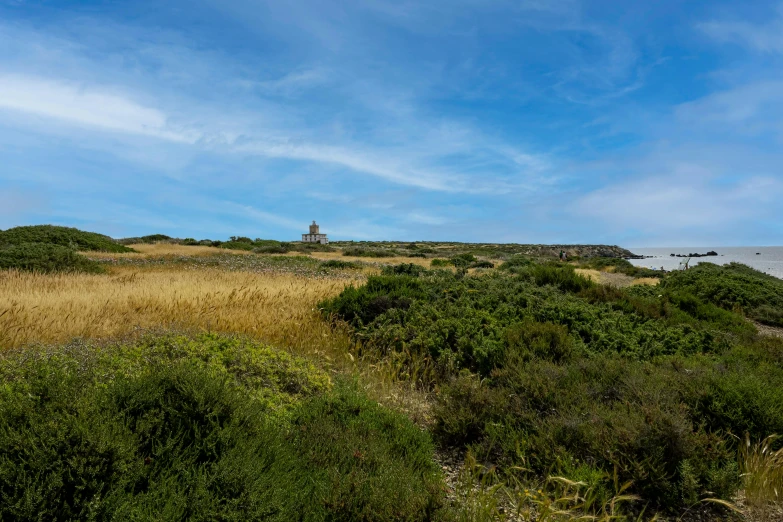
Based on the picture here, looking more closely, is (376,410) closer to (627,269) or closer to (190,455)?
(190,455)

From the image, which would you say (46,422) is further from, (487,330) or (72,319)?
(487,330)

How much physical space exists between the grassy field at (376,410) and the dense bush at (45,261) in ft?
27.2

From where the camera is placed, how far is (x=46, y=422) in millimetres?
2438

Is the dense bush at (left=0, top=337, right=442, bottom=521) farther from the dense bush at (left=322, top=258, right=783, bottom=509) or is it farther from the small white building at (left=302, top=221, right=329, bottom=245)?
the small white building at (left=302, top=221, right=329, bottom=245)

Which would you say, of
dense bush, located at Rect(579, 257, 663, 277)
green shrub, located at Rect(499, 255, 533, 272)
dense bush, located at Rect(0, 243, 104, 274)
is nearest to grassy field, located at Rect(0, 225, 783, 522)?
dense bush, located at Rect(0, 243, 104, 274)

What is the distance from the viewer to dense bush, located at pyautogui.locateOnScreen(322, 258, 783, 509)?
3910 mm

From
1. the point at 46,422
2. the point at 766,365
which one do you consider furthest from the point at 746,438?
the point at 46,422

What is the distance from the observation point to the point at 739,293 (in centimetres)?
1598

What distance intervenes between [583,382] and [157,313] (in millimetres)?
6638

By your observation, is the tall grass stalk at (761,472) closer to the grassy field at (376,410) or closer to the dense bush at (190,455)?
the grassy field at (376,410)

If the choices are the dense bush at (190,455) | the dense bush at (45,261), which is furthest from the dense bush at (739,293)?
the dense bush at (45,261)

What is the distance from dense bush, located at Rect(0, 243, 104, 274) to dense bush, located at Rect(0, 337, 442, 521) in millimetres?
14948

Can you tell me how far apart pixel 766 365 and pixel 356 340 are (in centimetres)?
613

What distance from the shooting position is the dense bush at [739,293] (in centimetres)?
1452
